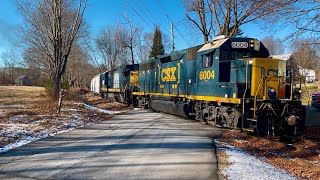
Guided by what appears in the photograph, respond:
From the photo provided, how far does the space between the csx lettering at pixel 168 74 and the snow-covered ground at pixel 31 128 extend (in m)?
5.93

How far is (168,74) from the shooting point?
60.1 feet

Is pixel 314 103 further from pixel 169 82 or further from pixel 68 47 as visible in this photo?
pixel 68 47

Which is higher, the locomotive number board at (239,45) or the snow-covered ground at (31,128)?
the locomotive number board at (239,45)

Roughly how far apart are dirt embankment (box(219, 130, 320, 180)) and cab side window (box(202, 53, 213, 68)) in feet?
10.5

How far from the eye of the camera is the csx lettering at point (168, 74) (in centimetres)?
1752

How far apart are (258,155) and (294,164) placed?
113cm

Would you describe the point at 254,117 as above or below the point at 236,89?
below

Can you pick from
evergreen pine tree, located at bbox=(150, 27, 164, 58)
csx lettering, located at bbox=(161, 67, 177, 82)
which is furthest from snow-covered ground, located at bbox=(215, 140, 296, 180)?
evergreen pine tree, located at bbox=(150, 27, 164, 58)

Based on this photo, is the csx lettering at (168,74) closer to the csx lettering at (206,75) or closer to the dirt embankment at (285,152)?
the csx lettering at (206,75)

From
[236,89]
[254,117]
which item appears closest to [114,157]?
[254,117]

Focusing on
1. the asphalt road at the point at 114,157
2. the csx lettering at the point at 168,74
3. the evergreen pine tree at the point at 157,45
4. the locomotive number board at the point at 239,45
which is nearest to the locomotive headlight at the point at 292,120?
the asphalt road at the point at 114,157

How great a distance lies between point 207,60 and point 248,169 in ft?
24.7

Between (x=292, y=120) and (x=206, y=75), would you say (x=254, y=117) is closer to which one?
(x=292, y=120)

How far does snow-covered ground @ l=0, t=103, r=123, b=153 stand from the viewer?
29.5 ft
